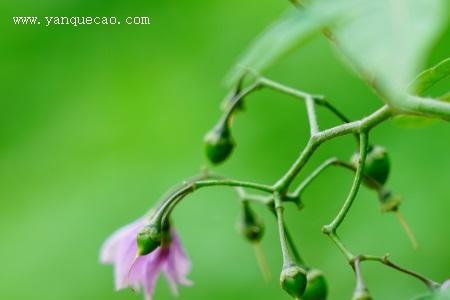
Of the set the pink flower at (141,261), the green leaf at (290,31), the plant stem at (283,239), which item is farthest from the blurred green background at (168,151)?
→ the green leaf at (290,31)

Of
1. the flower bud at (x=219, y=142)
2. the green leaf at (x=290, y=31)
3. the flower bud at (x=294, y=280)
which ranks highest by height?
the flower bud at (x=219, y=142)

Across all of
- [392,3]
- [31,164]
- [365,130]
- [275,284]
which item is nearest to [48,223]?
[31,164]

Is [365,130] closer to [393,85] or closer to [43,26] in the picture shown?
[393,85]

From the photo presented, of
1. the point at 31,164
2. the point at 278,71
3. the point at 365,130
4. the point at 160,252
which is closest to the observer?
the point at 365,130

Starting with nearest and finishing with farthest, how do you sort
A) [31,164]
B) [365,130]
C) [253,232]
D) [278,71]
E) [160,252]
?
[365,130]
[160,252]
[253,232]
[278,71]
[31,164]

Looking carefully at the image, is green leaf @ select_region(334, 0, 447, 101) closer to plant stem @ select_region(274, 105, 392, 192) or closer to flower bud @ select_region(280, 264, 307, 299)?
plant stem @ select_region(274, 105, 392, 192)

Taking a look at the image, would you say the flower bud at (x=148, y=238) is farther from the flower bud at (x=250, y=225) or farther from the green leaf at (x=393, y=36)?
the green leaf at (x=393, y=36)

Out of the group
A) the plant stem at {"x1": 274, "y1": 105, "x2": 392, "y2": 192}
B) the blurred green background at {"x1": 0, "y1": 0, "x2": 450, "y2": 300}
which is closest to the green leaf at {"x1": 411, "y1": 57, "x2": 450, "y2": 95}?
the plant stem at {"x1": 274, "y1": 105, "x2": 392, "y2": 192}

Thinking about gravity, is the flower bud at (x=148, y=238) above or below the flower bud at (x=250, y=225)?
above
